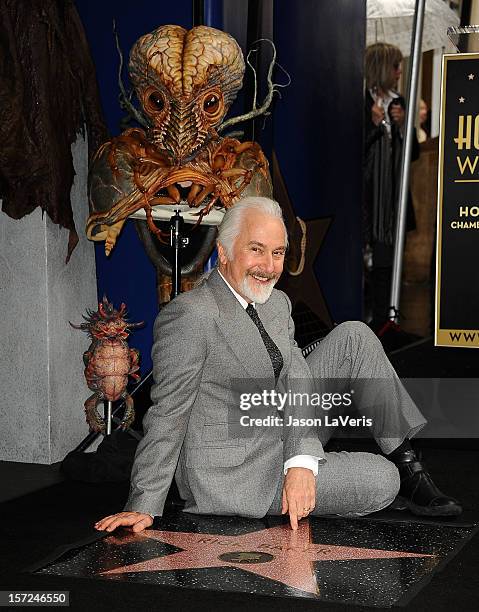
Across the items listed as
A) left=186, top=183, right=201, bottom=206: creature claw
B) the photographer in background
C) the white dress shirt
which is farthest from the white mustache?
the photographer in background

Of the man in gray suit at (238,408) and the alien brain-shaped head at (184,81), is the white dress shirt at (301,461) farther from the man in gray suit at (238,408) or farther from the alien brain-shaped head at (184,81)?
the alien brain-shaped head at (184,81)

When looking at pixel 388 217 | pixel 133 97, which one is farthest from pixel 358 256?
pixel 133 97

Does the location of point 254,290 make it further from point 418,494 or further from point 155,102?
point 155,102

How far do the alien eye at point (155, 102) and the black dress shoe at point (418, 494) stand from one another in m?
1.61

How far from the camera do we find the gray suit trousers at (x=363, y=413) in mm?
3391

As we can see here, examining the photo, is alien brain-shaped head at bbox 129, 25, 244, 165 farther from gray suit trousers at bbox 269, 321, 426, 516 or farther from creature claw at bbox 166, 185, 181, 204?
gray suit trousers at bbox 269, 321, 426, 516

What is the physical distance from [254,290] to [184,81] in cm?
120

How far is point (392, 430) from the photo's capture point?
139 inches

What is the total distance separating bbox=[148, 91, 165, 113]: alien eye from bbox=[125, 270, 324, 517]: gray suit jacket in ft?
3.72

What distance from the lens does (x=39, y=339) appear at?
4465 millimetres

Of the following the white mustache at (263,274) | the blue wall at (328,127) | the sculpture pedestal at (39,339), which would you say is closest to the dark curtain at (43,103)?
the sculpture pedestal at (39,339)

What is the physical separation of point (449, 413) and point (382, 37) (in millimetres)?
4595

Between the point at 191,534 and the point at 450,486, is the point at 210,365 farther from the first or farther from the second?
the point at 450,486

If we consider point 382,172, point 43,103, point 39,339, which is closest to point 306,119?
point 43,103
